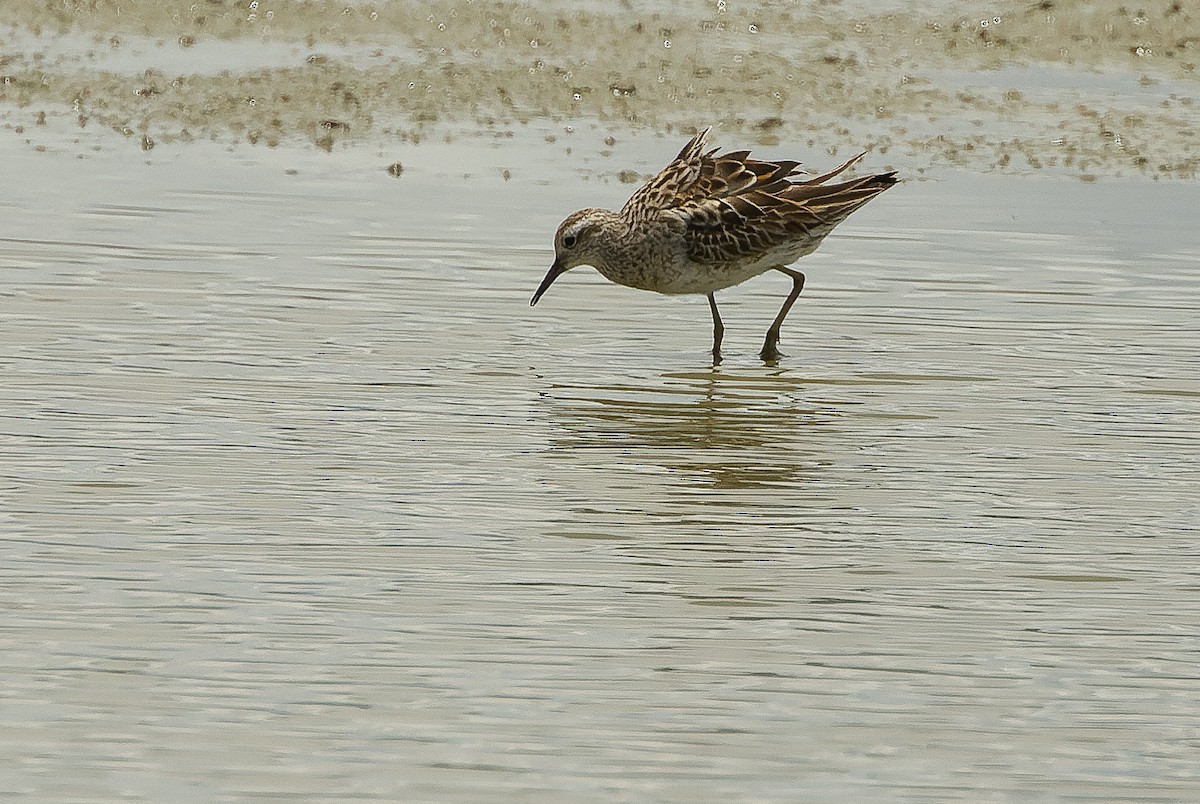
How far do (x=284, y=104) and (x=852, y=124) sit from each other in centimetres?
415

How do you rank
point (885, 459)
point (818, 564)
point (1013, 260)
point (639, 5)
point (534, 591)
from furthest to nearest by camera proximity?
point (639, 5), point (1013, 260), point (885, 459), point (818, 564), point (534, 591)

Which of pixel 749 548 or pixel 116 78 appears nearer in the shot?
pixel 749 548

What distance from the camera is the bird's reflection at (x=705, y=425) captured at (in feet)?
25.0

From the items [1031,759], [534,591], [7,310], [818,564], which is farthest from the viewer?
[7,310]

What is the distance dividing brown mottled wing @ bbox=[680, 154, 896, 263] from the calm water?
0.46 m

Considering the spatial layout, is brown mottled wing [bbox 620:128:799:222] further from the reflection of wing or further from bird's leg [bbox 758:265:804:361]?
bird's leg [bbox 758:265:804:361]

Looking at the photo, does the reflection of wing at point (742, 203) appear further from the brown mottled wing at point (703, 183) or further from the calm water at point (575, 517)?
the calm water at point (575, 517)

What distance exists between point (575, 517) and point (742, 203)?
13.1 feet

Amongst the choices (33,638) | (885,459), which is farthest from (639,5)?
(33,638)

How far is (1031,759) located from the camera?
4.79 meters

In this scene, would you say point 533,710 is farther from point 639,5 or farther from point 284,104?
point 639,5

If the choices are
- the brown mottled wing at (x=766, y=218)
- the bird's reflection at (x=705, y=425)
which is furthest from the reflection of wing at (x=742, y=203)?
the bird's reflection at (x=705, y=425)

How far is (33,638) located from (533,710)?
4.40 feet

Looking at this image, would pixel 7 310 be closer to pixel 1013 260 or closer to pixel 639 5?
pixel 1013 260
